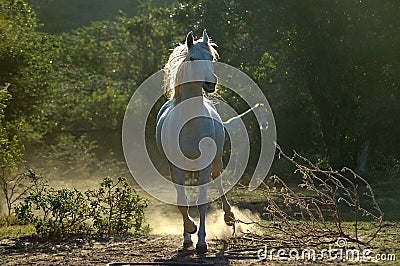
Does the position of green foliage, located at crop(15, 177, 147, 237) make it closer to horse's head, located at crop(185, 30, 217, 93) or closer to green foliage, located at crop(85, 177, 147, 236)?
green foliage, located at crop(85, 177, 147, 236)

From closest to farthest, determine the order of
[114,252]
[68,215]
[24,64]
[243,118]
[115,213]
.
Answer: [114,252], [68,215], [115,213], [243,118], [24,64]

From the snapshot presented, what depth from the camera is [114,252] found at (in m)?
7.15

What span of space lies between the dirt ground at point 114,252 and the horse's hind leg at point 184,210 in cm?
13

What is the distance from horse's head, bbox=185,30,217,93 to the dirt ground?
65.6 inches

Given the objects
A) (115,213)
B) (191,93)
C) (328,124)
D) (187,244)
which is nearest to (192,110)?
(191,93)

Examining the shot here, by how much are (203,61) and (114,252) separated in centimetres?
215

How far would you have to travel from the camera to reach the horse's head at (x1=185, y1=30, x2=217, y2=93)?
6965mm

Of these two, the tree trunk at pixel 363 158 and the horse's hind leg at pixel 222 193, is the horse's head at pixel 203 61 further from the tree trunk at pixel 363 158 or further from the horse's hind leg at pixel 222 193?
the tree trunk at pixel 363 158

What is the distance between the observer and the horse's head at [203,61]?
696 centimetres

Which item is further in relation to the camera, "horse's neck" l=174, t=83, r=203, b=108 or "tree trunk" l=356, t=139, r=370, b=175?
"tree trunk" l=356, t=139, r=370, b=175

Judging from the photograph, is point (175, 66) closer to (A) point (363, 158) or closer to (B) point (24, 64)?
(B) point (24, 64)

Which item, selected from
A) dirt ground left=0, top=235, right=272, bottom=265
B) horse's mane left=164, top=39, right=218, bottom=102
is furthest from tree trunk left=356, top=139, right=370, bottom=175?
horse's mane left=164, top=39, right=218, bottom=102

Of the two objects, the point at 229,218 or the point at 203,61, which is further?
the point at 229,218

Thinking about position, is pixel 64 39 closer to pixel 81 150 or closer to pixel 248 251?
pixel 81 150
